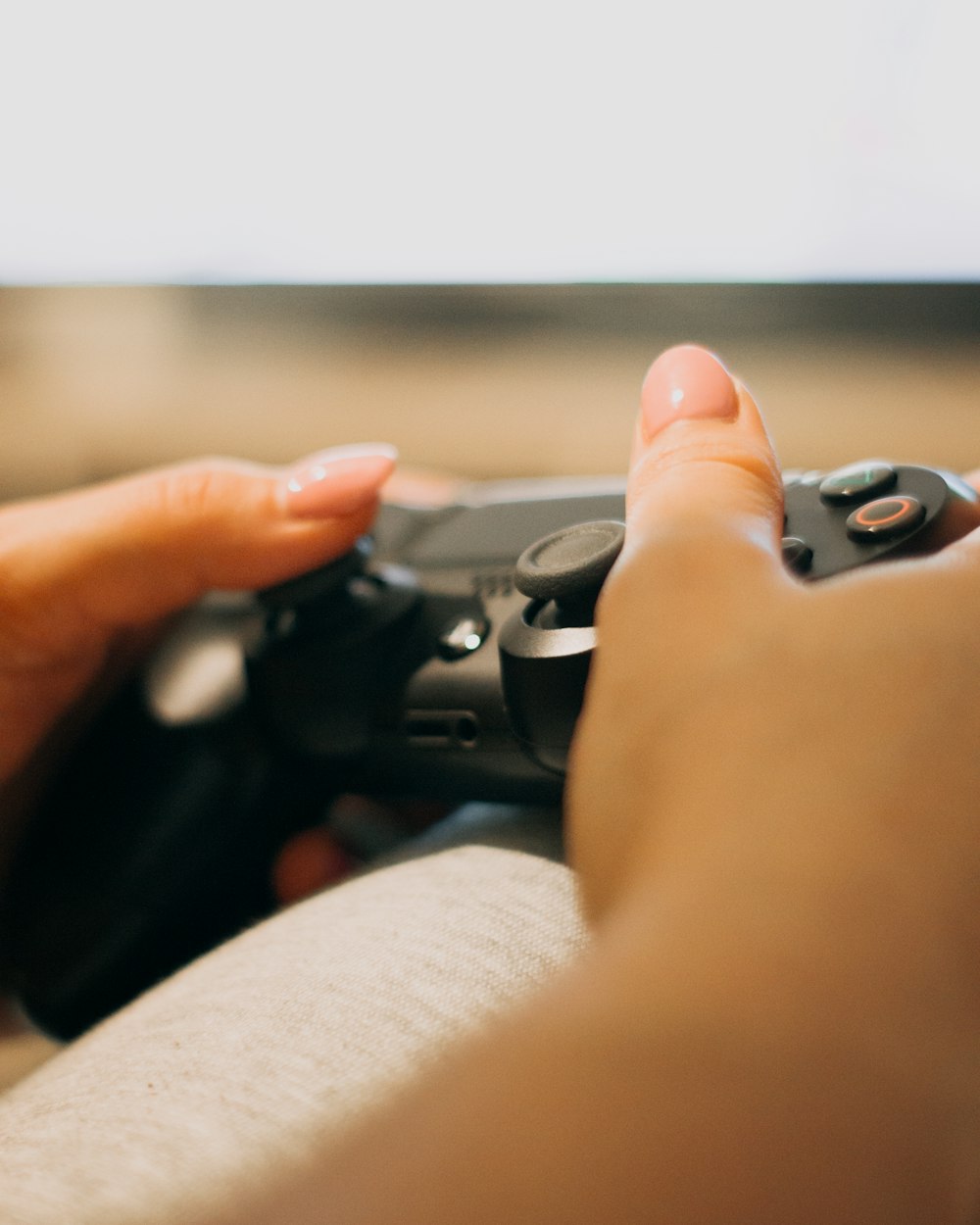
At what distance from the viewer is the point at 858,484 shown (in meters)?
0.30

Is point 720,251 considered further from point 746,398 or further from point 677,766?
point 677,766

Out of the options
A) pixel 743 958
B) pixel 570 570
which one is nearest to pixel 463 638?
pixel 570 570

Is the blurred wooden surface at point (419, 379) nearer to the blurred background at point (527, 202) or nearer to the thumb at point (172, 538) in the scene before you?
the blurred background at point (527, 202)


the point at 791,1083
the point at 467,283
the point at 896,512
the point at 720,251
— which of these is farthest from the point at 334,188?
the point at 791,1083

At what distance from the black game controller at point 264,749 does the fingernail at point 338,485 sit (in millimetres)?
23

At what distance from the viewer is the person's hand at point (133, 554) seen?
385mm

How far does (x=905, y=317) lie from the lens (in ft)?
1.43

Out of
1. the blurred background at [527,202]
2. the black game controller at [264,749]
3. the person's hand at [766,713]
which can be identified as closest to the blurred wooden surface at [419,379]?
the blurred background at [527,202]

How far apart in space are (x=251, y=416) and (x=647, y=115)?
361mm

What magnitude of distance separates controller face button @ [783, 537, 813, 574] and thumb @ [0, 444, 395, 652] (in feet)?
0.57

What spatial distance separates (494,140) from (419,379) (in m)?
0.18

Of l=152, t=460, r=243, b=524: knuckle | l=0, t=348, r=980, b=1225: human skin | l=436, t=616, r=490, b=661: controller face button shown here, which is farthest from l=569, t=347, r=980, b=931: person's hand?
l=152, t=460, r=243, b=524: knuckle

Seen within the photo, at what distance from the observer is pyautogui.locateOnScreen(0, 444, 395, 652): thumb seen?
38cm

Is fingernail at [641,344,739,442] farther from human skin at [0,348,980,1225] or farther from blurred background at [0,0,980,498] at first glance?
blurred background at [0,0,980,498]
